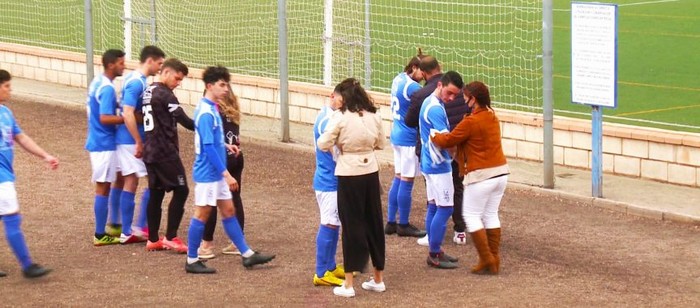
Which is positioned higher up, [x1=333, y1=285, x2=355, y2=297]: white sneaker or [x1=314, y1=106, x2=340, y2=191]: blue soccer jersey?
[x1=314, y1=106, x2=340, y2=191]: blue soccer jersey

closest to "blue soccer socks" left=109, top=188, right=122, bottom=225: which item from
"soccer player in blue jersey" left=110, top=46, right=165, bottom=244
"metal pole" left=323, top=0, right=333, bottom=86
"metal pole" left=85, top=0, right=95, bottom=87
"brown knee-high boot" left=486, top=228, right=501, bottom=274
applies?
"soccer player in blue jersey" left=110, top=46, right=165, bottom=244

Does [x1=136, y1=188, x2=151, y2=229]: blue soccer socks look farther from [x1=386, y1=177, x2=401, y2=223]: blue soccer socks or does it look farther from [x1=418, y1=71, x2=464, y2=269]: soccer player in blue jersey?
[x1=418, y1=71, x2=464, y2=269]: soccer player in blue jersey

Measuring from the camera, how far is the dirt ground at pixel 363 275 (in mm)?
10562

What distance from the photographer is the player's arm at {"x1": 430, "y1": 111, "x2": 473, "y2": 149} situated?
36.4 ft

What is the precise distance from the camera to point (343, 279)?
36.1 ft

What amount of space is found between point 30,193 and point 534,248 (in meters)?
5.94

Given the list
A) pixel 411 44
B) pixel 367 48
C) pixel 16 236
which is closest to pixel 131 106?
pixel 16 236

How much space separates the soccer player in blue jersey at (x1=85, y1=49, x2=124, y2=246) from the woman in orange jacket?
3.13m

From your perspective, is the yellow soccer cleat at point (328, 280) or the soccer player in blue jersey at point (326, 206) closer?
the soccer player in blue jersey at point (326, 206)

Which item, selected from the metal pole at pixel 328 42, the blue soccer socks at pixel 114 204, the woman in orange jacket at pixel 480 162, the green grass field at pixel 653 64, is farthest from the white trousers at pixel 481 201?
the metal pole at pixel 328 42

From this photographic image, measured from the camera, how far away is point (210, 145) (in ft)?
36.1

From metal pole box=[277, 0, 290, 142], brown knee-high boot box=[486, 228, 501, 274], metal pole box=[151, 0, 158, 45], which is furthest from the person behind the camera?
metal pole box=[151, 0, 158, 45]

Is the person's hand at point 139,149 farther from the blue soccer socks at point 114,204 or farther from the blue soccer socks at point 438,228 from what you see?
the blue soccer socks at point 438,228

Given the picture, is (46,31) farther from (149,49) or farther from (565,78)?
(149,49)
